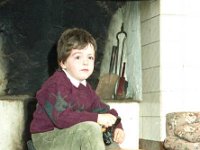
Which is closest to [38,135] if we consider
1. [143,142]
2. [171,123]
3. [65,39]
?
[65,39]

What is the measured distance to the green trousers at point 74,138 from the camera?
1631mm

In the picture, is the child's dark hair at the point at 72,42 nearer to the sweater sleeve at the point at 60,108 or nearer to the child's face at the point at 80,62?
the child's face at the point at 80,62

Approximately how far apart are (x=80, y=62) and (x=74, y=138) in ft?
1.17

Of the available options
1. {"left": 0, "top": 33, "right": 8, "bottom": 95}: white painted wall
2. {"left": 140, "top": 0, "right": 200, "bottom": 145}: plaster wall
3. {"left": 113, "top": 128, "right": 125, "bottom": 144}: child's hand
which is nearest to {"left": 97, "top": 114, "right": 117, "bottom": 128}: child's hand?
{"left": 113, "top": 128, "right": 125, "bottom": 144}: child's hand

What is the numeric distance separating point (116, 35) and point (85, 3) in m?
0.32

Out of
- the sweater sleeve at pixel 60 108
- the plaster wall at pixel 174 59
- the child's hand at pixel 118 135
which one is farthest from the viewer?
the plaster wall at pixel 174 59

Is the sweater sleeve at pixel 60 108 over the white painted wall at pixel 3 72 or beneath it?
beneath

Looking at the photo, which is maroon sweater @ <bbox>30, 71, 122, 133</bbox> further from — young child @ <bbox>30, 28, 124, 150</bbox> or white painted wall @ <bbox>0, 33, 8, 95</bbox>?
white painted wall @ <bbox>0, 33, 8, 95</bbox>

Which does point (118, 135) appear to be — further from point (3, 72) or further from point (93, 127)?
point (3, 72)

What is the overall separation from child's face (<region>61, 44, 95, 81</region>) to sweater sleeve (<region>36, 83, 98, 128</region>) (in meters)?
0.10

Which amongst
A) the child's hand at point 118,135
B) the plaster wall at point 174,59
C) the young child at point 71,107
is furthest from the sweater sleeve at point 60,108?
the plaster wall at point 174,59

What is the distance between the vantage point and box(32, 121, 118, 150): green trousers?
163 centimetres

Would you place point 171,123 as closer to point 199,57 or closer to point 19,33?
point 199,57

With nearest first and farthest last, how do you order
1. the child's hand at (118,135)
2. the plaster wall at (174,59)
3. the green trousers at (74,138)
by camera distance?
1. the green trousers at (74,138)
2. the child's hand at (118,135)
3. the plaster wall at (174,59)
